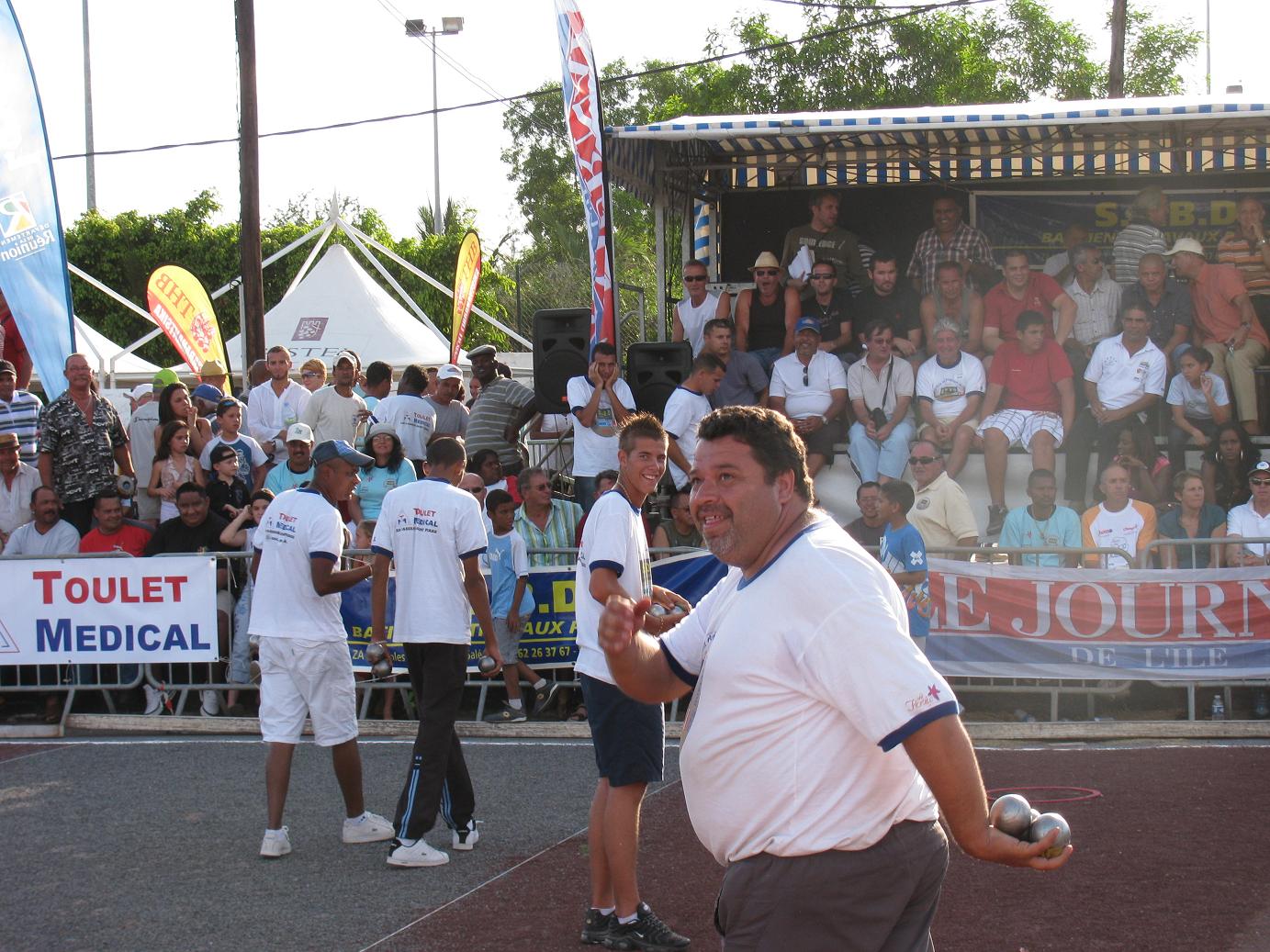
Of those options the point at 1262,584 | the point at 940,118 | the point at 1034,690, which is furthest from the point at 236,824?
the point at 940,118

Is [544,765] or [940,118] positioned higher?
[940,118]

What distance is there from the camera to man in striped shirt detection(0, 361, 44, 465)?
11.9 metres

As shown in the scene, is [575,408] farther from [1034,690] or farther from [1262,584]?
[1262,584]

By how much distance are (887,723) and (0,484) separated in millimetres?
→ 10112

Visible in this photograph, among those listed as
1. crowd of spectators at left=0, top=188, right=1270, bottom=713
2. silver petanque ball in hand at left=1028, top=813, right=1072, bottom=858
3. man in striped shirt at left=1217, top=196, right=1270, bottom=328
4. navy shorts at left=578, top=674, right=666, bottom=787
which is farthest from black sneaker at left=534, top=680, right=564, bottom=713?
man in striped shirt at left=1217, top=196, right=1270, bottom=328

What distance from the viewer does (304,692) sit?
6980mm

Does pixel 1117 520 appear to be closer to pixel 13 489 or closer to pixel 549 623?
pixel 549 623

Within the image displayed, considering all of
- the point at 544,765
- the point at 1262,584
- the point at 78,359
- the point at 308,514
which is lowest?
the point at 544,765

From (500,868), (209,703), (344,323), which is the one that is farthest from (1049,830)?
(344,323)

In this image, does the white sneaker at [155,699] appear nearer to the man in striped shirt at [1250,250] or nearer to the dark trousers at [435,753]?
the dark trousers at [435,753]

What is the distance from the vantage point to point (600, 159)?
12.0 metres

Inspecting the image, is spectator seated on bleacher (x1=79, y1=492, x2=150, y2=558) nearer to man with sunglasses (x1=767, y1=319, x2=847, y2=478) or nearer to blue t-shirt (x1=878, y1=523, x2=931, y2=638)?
man with sunglasses (x1=767, y1=319, x2=847, y2=478)

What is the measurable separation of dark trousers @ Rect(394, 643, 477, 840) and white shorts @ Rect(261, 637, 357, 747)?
1.23 feet

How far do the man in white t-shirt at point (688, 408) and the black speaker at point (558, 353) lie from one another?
3.46 ft
